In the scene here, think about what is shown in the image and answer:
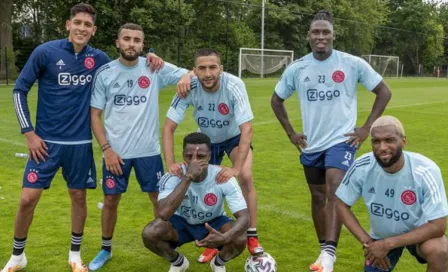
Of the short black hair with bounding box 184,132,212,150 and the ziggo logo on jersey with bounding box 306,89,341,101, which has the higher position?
the ziggo logo on jersey with bounding box 306,89,341,101

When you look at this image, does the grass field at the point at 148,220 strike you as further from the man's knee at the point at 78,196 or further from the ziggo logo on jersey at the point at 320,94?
the ziggo logo on jersey at the point at 320,94

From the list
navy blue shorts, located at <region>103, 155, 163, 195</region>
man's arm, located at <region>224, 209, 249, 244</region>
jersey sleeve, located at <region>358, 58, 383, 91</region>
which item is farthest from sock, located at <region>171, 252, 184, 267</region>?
jersey sleeve, located at <region>358, 58, 383, 91</region>

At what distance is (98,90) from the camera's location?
14.8 ft

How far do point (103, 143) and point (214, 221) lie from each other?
3.87ft

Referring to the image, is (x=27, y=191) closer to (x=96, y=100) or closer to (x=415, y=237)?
(x=96, y=100)

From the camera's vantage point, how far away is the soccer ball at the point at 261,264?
14.6ft

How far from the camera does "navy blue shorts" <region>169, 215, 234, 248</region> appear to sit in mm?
4395

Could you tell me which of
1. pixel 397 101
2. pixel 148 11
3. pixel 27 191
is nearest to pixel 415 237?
pixel 27 191

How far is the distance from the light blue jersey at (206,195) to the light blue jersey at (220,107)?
556 mm

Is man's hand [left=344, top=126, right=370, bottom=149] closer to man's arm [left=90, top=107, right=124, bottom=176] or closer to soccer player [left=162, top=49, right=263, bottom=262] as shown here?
soccer player [left=162, top=49, right=263, bottom=262]

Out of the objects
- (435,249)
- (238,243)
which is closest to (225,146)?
(238,243)

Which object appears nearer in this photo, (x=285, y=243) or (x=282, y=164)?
(x=285, y=243)

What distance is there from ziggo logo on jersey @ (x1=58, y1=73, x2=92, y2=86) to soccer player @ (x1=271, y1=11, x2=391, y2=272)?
1895 millimetres

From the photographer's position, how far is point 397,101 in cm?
2227
